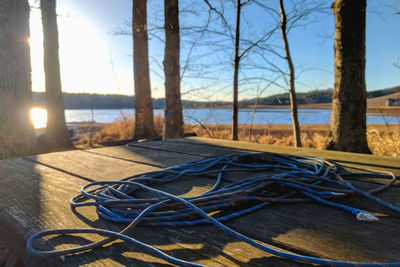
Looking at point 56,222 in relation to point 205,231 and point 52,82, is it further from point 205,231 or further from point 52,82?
point 52,82

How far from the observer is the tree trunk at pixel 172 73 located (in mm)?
4422

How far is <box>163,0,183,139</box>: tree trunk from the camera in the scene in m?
4.42

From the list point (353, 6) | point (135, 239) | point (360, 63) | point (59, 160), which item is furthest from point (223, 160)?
point (353, 6)

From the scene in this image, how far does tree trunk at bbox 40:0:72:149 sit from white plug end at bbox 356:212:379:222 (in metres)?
5.80

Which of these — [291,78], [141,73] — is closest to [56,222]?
[291,78]

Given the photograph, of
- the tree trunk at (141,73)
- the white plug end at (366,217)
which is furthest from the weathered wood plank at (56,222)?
the tree trunk at (141,73)

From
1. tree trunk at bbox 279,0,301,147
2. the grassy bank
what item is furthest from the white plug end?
the grassy bank

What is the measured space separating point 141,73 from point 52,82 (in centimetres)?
191

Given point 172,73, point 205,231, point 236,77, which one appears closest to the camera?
point 205,231

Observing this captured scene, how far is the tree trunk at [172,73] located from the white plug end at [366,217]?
382cm

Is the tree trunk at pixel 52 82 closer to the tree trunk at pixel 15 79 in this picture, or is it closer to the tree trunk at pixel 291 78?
the tree trunk at pixel 15 79

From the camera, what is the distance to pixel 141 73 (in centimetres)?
611

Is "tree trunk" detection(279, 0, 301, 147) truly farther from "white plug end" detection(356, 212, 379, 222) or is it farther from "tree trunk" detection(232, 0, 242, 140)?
"white plug end" detection(356, 212, 379, 222)

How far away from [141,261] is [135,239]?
0.12m
